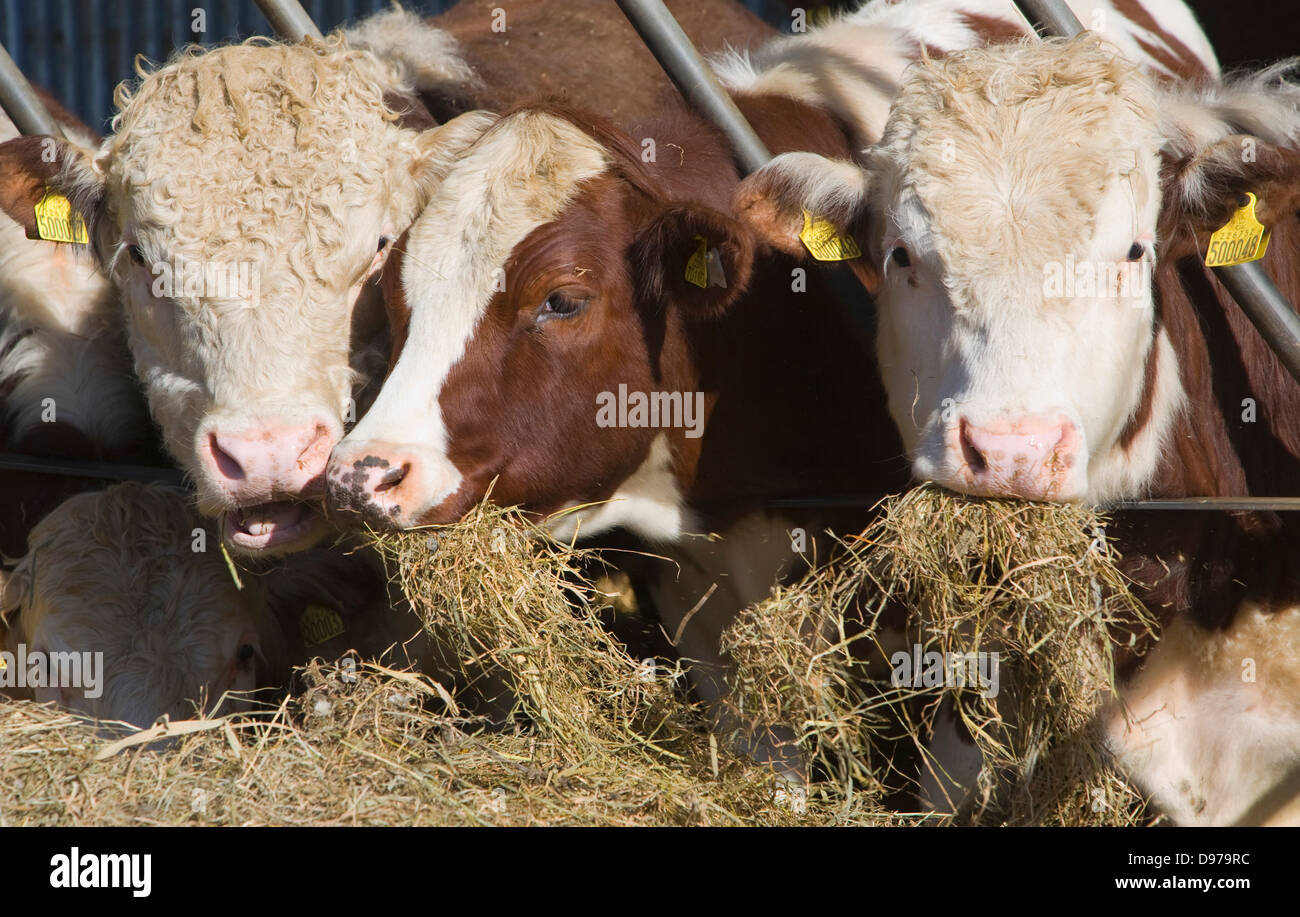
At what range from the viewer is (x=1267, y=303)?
10.6 ft

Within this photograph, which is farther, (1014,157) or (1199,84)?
(1199,84)

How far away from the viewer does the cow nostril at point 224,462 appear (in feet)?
11.0

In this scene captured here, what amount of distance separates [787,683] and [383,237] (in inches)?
65.5

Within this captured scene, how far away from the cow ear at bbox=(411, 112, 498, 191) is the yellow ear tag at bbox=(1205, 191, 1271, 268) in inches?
78.2

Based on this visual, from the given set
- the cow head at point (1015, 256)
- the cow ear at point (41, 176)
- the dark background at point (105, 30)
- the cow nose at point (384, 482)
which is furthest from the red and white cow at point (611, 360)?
the dark background at point (105, 30)

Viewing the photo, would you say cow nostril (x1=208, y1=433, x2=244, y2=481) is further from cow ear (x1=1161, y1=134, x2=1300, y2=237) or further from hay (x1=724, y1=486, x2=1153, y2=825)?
cow ear (x1=1161, y1=134, x2=1300, y2=237)

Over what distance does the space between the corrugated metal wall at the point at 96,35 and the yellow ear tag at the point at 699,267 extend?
5.08 meters

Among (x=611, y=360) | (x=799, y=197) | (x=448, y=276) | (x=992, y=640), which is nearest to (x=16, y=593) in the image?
(x=448, y=276)

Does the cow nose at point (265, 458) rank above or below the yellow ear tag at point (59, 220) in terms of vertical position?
below

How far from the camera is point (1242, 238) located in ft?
10.2

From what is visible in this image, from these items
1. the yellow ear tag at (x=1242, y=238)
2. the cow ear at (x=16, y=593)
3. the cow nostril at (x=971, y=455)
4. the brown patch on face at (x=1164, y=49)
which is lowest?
the cow ear at (x=16, y=593)

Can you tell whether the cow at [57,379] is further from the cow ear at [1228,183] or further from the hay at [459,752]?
the cow ear at [1228,183]

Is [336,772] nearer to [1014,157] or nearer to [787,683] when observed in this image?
[787,683]

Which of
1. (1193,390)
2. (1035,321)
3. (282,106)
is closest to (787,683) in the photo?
(1035,321)
